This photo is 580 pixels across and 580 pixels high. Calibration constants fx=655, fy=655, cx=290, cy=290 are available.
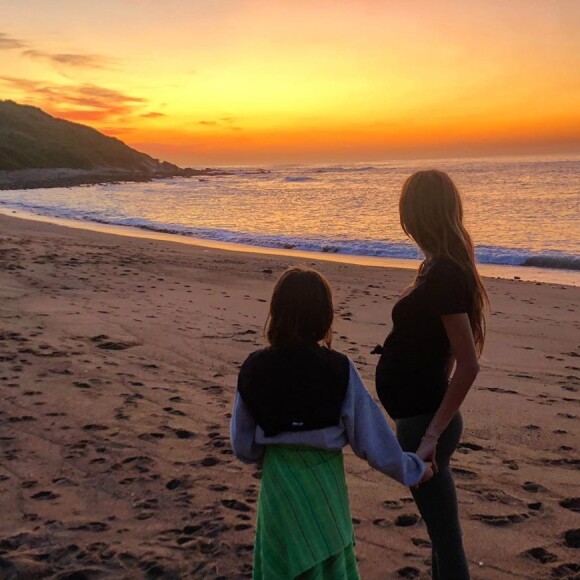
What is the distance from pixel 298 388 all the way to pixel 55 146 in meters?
98.6

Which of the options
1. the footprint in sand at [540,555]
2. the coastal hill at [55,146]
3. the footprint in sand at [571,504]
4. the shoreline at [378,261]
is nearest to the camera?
the footprint in sand at [540,555]

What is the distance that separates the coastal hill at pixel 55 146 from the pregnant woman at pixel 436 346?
77.5 meters

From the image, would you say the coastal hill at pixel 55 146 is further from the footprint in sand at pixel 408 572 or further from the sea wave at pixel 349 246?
the footprint in sand at pixel 408 572

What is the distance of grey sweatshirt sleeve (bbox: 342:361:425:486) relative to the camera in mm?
2105

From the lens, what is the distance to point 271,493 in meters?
2.19

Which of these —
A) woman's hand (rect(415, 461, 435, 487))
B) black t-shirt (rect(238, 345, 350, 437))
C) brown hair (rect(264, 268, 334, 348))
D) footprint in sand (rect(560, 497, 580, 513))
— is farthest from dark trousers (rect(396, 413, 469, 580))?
footprint in sand (rect(560, 497, 580, 513))

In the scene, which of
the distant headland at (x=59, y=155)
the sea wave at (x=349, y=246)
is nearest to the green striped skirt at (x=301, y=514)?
the sea wave at (x=349, y=246)

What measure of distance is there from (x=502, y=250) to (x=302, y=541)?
16880 millimetres

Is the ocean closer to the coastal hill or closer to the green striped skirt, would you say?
the green striped skirt

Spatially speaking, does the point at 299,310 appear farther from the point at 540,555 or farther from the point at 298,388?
the point at 540,555

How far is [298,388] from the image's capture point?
2082 mm

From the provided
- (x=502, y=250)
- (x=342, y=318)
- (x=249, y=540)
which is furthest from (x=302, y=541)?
(x=502, y=250)

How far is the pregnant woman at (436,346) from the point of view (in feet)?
7.43

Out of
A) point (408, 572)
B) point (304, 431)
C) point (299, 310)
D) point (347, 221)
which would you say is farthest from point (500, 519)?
point (347, 221)
